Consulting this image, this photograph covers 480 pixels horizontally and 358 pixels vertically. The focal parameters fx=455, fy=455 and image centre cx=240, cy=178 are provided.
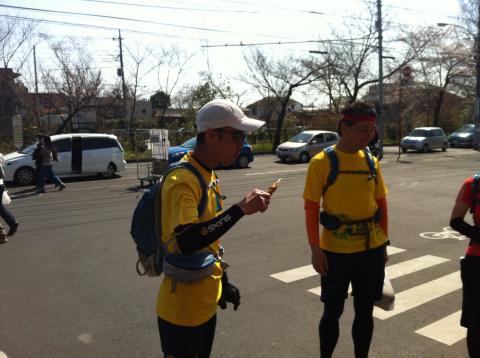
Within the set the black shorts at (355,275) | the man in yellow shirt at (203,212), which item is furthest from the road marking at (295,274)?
the man in yellow shirt at (203,212)

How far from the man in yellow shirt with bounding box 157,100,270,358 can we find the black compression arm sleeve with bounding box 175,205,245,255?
0.04 feet

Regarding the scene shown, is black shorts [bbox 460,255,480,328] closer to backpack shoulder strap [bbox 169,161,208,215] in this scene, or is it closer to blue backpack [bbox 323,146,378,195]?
blue backpack [bbox 323,146,378,195]

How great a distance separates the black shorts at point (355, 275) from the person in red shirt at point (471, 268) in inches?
21.0

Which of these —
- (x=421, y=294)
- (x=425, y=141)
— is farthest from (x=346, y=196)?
(x=425, y=141)

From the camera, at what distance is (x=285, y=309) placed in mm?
4453

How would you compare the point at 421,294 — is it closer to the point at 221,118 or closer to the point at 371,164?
the point at 371,164

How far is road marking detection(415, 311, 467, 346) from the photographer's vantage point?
12.4ft

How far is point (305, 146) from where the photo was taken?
22.8 m

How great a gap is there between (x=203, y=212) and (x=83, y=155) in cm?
1571

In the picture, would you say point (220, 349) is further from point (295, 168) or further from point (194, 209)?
point (295, 168)

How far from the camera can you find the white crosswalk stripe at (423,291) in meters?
3.92

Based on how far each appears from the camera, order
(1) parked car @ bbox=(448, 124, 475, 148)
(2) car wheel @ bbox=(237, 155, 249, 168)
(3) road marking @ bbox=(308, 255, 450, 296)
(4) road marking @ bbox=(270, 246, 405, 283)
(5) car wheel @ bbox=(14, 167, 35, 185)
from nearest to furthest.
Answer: (4) road marking @ bbox=(270, 246, 405, 283) → (3) road marking @ bbox=(308, 255, 450, 296) → (5) car wheel @ bbox=(14, 167, 35, 185) → (2) car wheel @ bbox=(237, 155, 249, 168) → (1) parked car @ bbox=(448, 124, 475, 148)

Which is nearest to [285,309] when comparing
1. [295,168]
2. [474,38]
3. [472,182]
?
[472,182]

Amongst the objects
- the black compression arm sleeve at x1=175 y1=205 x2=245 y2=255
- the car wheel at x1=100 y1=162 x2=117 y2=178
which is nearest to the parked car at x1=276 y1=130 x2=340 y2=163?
the car wheel at x1=100 y1=162 x2=117 y2=178
